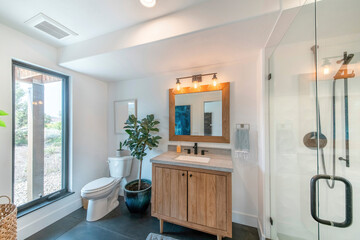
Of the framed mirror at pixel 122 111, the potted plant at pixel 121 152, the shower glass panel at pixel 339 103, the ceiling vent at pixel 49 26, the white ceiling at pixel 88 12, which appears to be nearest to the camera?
the shower glass panel at pixel 339 103

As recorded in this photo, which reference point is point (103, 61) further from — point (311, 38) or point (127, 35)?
point (311, 38)

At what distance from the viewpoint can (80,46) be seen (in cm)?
171

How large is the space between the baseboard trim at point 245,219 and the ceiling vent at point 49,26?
3081 mm

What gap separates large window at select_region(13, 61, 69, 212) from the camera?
1587 millimetres

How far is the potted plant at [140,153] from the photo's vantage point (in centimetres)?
191

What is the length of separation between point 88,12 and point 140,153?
69.7 inches

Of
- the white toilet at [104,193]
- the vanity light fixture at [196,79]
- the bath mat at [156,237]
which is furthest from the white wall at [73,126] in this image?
the vanity light fixture at [196,79]

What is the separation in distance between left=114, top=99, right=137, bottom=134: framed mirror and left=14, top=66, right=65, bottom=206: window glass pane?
804 mm

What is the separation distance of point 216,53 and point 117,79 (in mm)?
1857

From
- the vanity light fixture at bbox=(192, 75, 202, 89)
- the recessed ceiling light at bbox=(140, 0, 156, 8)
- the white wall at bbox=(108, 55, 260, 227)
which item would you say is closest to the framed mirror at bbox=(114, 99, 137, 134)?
the white wall at bbox=(108, 55, 260, 227)

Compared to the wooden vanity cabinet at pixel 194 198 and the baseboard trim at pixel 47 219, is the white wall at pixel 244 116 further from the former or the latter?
the baseboard trim at pixel 47 219

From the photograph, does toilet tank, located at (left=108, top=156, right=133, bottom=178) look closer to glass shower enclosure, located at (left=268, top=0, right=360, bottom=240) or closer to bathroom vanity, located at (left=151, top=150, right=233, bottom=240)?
bathroom vanity, located at (left=151, top=150, right=233, bottom=240)

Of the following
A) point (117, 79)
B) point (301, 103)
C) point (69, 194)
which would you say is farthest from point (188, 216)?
point (117, 79)

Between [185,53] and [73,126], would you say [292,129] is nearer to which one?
[185,53]
